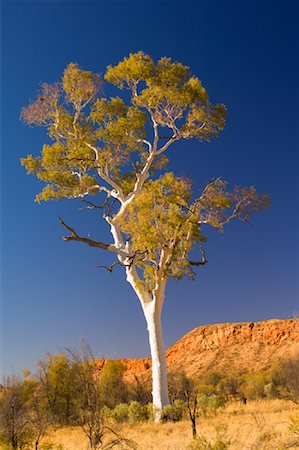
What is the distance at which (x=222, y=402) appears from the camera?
829 inches

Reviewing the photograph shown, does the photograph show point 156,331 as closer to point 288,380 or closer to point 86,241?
point 86,241

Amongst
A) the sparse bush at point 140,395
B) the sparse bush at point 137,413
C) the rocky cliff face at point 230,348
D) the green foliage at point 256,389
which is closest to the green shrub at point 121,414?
the sparse bush at point 137,413

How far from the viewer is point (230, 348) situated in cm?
5581

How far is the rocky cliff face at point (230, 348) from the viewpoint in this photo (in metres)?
50.2

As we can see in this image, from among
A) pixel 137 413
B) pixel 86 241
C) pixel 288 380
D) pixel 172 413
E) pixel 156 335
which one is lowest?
pixel 172 413

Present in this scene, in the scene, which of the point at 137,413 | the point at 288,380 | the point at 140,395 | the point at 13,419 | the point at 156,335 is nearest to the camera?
the point at 13,419

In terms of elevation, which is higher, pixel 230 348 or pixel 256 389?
pixel 230 348

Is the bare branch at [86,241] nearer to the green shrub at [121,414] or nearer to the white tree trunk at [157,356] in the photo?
the white tree trunk at [157,356]

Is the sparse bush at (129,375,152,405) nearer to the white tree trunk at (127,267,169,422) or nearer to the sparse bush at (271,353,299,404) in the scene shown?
the sparse bush at (271,353,299,404)

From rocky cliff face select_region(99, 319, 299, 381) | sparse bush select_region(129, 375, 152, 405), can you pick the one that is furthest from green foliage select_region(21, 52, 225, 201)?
rocky cliff face select_region(99, 319, 299, 381)

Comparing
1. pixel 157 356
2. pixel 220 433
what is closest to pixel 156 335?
pixel 157 356

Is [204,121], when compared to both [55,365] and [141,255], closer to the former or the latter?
[141,255]

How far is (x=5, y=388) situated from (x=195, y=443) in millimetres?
13910

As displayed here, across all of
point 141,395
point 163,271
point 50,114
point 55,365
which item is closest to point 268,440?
point 163,271
